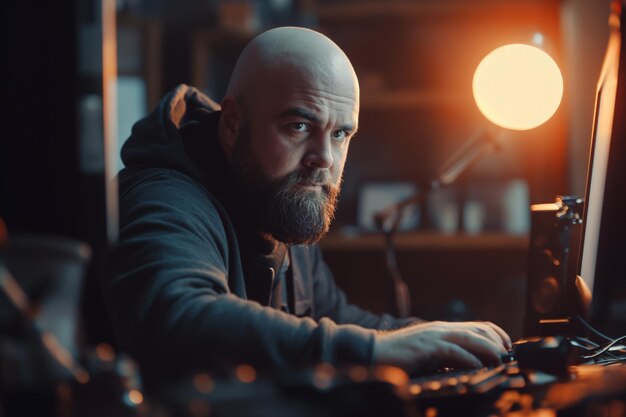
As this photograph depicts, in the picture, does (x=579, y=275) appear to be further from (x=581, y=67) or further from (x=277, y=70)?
(x=581, y=67)

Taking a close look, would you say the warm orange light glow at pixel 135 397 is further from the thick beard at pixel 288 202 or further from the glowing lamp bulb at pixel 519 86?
the glowing lamp bulb at pixel 519 86

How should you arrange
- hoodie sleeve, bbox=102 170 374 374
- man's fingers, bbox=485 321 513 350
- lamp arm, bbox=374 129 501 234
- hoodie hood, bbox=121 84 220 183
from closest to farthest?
1. hoodie sleeve, bbox=102 170 374 374
2. man's fingers, bbox=485 321 513 350
3. hoodie hood, bbox=121 84 220 183
4. lamp arm, bbox=374 129 501 234

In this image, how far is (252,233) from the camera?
138 centimetres

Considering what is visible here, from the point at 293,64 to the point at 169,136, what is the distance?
0.26 m

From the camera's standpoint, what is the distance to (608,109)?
933 mm

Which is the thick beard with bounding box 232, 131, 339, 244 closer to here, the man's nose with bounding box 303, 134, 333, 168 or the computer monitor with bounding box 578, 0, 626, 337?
the man's nose with bounding box 303, 134, 333, 168

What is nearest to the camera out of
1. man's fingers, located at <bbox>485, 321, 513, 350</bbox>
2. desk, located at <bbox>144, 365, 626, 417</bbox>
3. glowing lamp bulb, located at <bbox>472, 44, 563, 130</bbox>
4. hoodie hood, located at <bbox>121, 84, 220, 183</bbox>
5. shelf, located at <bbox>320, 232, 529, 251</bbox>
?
desk, located at <bbox>144, 365, 626, 417</bbox>

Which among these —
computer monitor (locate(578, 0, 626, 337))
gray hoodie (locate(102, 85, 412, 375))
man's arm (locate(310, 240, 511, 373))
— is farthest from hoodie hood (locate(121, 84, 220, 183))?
computer monitor (locate(578, 0, 626, 337))

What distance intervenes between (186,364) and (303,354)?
13 cm

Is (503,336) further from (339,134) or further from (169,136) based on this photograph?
(169,136)

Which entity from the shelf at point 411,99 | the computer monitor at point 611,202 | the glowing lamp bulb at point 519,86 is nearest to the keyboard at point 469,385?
the computer monitor at point 611,202

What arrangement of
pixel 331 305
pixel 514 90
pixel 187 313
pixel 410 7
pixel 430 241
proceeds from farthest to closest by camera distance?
pixel 410 7 → pixel 430 241 → pixel 331 305 → pixel 514 90 → pixel 187 313

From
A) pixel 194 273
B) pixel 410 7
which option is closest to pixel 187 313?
pixel 194 273

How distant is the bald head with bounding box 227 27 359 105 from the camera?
131cm
